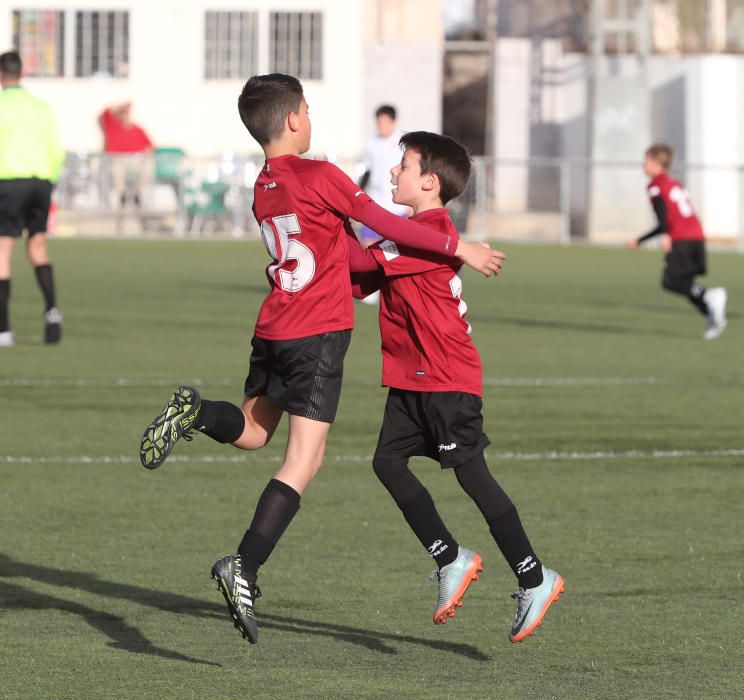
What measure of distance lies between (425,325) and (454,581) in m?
0.81

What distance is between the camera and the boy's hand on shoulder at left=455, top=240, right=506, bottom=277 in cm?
584

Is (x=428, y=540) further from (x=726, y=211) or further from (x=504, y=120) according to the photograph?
(x=504, y=120)

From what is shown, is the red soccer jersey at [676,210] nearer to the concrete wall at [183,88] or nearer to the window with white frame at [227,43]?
the concrete wall at [183,88]

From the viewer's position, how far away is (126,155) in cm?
3872

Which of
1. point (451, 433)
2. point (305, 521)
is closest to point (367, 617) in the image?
point (451, 433)

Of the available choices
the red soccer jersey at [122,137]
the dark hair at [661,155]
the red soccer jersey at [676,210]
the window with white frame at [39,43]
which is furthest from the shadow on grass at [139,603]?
the window with white frame at [39,43]

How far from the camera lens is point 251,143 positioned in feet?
151

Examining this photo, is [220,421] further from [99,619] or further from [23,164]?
[23,164]

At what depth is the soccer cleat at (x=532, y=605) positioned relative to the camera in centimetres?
579

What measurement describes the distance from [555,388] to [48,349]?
4493mm

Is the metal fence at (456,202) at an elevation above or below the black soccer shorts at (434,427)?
above

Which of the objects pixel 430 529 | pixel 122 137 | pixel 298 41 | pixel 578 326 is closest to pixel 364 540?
pixel 430 529

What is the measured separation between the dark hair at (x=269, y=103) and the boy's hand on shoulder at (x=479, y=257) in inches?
27.6

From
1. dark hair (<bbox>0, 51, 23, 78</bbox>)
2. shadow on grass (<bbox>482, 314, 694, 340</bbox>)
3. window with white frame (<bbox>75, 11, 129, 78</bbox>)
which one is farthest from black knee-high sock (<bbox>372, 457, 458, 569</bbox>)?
window with white frame (<bbox>75, 11, 129, 78</bbox>)
